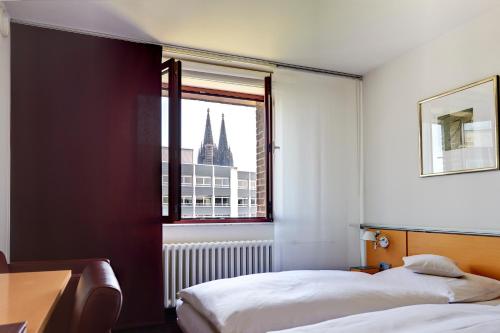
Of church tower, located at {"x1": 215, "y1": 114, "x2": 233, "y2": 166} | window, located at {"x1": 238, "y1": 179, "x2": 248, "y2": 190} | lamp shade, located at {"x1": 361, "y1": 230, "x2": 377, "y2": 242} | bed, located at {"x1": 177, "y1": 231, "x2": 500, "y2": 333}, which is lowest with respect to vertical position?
bed, located at {"x1": 177, "y1": 231, "x2": 500, "y2": 333}

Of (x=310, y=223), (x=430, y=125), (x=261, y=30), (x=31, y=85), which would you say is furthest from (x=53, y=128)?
(x=430, y=125)

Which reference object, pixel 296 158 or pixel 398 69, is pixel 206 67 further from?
pixel 398 69

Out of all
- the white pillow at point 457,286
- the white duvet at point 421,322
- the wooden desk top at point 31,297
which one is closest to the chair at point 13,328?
the wooden desk top at point 31,297

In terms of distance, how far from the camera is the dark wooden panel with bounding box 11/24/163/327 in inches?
116

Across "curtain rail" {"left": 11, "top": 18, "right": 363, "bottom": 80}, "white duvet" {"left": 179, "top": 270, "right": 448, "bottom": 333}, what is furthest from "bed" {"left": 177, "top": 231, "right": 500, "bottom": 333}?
"curtain rail" {"left": 11, "top": 18, "right": 363, "bottom": 80}

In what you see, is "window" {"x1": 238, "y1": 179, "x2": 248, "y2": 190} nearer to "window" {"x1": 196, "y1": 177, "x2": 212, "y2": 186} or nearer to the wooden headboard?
"window" {"x1": 196, "y1": 177, "x2": 212, "y2": 186}

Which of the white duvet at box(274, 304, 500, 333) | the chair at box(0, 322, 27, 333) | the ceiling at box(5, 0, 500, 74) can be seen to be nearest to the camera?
the chair at box(0, 322, 27, 333)

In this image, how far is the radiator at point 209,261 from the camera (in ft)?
11.3

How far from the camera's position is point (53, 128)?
3.03 meters

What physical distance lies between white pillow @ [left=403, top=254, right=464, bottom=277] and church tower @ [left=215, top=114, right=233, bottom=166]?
2.03 metres

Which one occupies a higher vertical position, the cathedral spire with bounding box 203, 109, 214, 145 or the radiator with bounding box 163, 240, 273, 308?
the cathedral spire with bounding box 203, 109, 214, 145

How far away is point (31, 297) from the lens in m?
1.29

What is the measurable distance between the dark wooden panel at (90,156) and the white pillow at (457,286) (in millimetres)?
1978

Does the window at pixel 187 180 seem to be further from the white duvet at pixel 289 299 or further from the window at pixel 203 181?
the white duvet at pixel 289 299
